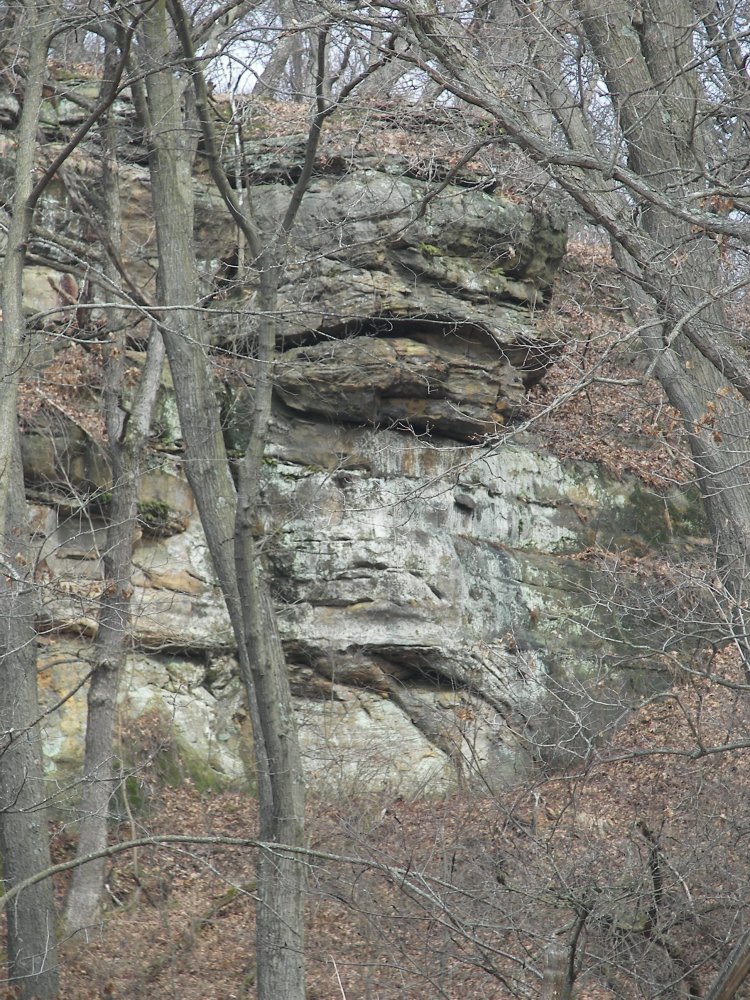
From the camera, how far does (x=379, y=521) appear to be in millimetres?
11938

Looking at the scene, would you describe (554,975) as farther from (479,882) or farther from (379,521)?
(379,521)

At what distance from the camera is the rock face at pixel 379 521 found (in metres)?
11.0

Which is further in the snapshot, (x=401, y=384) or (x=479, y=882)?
(x=401, y=384)

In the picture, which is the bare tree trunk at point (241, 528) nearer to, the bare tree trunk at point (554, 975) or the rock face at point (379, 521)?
the rock face at point (379, 521)

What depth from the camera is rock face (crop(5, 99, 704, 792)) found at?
11.0m

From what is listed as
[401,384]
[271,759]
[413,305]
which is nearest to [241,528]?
[271,759]

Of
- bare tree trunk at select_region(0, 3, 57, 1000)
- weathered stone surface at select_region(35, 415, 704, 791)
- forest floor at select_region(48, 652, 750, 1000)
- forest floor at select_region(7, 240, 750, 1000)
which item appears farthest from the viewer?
weathered stone surface at select_region(35, 415, 704, 791)

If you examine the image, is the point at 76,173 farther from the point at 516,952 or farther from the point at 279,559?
the point at 516,952

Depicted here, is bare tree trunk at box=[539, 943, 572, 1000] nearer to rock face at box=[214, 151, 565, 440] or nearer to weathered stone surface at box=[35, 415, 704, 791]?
weathered stone surface at box=[35, 415, 704, 791]

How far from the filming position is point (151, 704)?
10.8m

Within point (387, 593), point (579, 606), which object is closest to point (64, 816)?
point (387, 593)

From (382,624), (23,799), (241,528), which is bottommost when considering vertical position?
(23,799)

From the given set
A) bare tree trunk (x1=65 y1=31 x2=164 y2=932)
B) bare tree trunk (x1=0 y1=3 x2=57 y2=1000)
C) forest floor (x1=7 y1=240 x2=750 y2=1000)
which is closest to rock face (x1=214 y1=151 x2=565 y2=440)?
bare tree trunk (x1=65 y1=31 x2=164 y2=932)

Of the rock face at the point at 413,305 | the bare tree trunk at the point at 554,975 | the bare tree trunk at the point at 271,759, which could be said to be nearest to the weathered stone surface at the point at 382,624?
the rock face at the point at 413,305
